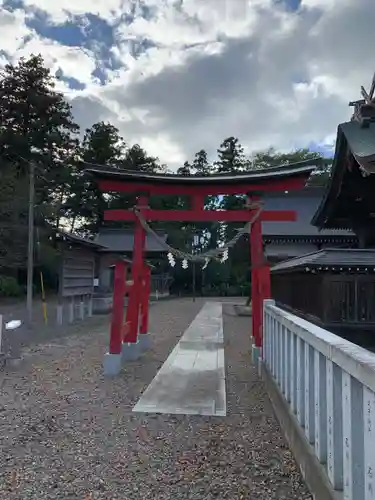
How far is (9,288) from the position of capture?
70.1 ft

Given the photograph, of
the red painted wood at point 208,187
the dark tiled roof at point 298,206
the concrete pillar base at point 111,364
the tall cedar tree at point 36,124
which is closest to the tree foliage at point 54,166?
the tall cedar tree at point 36,124

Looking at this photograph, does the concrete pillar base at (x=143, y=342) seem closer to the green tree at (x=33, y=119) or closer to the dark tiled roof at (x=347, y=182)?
the dark tiled roof at (x=347, y=182)

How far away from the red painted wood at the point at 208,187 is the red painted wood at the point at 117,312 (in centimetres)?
147

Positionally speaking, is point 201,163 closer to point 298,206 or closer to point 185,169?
point 185,169

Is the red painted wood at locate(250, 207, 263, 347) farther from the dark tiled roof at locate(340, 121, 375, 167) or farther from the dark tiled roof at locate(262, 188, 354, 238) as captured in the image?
the dark tiled roof at locate(262, 188, 354, 238)

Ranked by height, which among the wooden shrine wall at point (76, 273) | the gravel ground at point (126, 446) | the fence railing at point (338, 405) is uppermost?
the wooden shrine wall at point (76, 273)

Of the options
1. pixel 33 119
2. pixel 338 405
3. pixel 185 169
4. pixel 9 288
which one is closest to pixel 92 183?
pixel 33 119

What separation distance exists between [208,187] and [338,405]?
18.8 feet

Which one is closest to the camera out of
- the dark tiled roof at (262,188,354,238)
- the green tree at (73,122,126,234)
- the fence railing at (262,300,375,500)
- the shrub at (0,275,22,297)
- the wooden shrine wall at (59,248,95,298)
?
the fence railing at (262,300,375,500)

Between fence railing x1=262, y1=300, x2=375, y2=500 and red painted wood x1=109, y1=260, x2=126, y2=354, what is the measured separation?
11.3ft

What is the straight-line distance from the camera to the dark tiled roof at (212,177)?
281 inches

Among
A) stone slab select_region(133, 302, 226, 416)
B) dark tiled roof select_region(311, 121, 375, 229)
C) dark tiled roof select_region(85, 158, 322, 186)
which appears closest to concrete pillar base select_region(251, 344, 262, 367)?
stone slab select_region(133, 302, 226, 416)

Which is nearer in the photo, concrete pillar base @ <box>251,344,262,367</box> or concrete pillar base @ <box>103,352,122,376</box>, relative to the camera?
concrete pillar base @ <box>103,352,122,376</box>

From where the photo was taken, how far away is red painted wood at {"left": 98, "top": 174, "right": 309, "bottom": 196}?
7.29 metres
